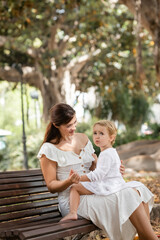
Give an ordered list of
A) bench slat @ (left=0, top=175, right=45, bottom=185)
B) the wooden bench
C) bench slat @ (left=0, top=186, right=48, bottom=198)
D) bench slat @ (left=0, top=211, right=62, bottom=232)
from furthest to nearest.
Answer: bench slat @ (left=0, top=175, right=45, bottom=185), bench slat @ (left=0, top=186, right=48, bottom=198), bench slat @ (left=0, top=211, right=62, bottom=232), the wooden bench

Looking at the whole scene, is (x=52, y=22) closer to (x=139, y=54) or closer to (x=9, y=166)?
(x=9, y=166)

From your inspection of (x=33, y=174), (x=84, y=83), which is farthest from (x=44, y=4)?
(x=33, y=174)

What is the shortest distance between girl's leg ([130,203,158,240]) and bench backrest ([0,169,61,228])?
34.5 inches

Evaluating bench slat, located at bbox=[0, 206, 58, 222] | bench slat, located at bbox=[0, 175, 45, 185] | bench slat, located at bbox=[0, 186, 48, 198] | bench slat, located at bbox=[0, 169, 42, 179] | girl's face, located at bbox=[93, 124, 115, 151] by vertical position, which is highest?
girl's face, located at bbox=[93, 124, 115, 151]

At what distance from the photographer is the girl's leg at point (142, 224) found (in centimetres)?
329

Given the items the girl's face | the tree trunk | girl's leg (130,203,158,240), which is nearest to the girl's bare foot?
girl's leg (130,203,158,240)

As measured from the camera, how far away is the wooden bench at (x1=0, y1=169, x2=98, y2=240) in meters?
2.91

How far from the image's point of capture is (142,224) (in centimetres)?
332

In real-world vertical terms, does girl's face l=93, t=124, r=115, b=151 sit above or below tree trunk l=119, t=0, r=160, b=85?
below

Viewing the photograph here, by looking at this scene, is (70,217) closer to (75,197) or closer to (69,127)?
(75,197)

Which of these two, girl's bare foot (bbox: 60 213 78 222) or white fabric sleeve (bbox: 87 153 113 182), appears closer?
girl's bare foot (bbox: 60 213 78 222)

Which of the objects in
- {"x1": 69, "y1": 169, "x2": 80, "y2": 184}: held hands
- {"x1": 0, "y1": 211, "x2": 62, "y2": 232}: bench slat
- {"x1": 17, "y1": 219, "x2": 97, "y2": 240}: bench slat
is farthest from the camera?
{"x1": 0, "y1": 211, "x2": 62, "y2": 232}: bench slat

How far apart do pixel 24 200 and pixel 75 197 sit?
2.08 ft

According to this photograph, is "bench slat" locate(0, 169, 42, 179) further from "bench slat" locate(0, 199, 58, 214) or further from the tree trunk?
the tree trunk
